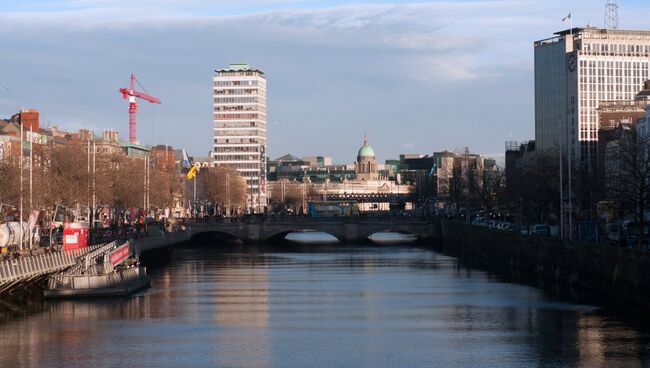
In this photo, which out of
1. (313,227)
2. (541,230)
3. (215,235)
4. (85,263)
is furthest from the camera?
(215,235)

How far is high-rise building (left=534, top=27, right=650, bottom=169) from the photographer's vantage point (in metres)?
182

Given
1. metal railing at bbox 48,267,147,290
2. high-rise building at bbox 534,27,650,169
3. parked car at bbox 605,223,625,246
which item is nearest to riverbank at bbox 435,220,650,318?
parked car at bbox 605,223,625,246

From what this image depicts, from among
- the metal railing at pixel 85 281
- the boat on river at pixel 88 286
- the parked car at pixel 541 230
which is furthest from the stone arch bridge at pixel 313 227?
the boat on river at pixel 88 286

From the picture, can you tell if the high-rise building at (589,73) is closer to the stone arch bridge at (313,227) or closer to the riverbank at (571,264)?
the stone arch bridge at (313,227)

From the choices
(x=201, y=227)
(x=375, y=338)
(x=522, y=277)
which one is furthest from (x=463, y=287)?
(x=201, y=227)

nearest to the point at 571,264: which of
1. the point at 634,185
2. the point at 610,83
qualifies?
the point at 634,185

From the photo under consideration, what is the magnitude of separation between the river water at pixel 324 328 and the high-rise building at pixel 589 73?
9637 cm

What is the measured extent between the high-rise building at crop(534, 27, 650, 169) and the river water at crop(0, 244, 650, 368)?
96.4 metres

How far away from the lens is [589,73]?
183m

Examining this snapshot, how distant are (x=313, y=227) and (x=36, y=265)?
87.3 metres

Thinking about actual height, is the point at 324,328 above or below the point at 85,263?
below

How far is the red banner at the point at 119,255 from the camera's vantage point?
7831cm

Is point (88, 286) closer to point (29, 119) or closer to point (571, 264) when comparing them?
point (571, 264)

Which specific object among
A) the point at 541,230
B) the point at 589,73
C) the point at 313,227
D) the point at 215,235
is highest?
the point at 589,73
